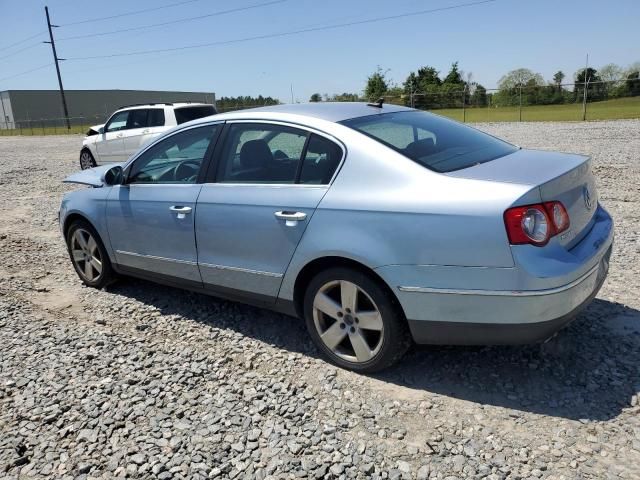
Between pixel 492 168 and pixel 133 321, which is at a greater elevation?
pixel 492 168

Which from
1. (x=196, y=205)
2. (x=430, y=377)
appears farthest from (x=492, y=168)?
(x=196, y=205)

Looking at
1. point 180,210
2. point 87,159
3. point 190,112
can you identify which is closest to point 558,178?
point 180,210

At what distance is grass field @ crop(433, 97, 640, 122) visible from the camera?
1082 inches

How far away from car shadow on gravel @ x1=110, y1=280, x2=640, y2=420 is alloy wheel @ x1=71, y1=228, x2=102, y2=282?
192 centimetres

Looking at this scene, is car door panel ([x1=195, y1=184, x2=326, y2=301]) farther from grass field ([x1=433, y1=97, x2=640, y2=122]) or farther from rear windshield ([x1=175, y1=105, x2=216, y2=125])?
grass field ([x1=433, y1=97, x2=640, y2=122])

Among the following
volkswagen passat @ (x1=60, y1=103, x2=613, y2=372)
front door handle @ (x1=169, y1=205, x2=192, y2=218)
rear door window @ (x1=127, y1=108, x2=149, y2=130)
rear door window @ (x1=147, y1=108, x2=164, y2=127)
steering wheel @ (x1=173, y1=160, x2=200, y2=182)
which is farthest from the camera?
rear door window @ (x1=127, y1=108, x2=149, y2=130)

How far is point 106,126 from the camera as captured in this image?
13.9 m

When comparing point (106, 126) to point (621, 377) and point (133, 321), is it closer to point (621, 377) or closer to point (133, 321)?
point (133, 321)

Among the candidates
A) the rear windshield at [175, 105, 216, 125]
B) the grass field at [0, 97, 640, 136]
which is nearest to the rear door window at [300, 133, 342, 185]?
the rear windshield at [175, 105, 216, 125]

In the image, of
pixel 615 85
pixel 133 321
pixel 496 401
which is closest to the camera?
pixel 496 401

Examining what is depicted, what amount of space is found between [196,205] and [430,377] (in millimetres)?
2078

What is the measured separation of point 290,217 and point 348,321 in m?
0.76

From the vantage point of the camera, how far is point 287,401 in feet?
10.5

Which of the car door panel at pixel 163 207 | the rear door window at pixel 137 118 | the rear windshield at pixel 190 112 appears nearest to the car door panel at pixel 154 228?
the car door panel at pixel 163 207
